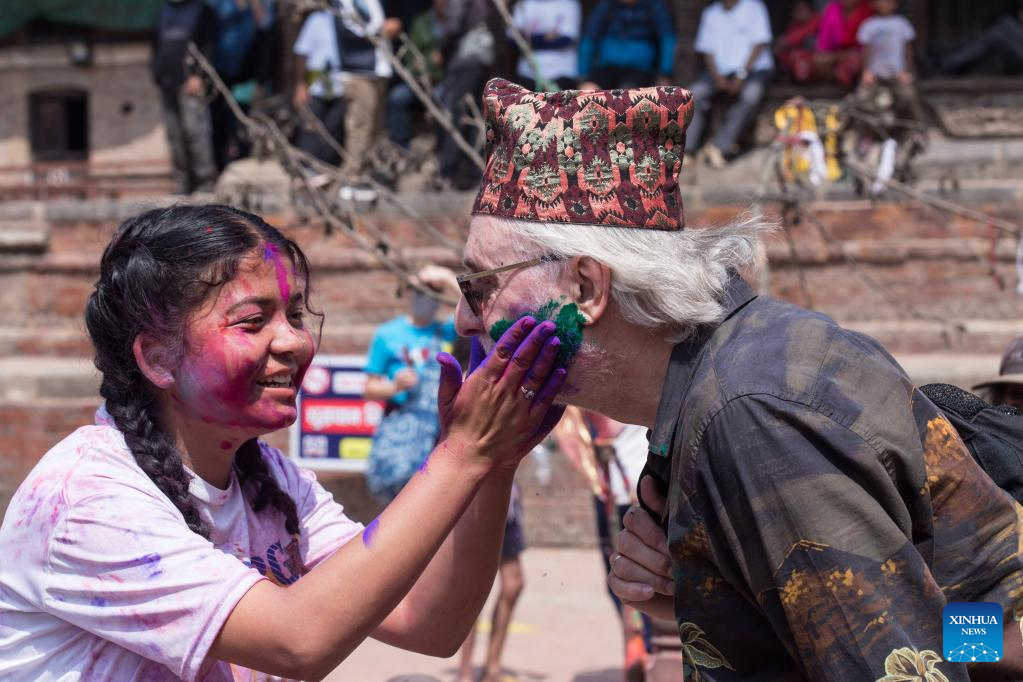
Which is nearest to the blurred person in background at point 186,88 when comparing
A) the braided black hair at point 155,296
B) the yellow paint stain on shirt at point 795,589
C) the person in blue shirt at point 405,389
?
the person in blue shirt at point 405,389

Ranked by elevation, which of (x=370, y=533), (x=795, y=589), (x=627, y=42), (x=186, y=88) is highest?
(x=795, y=589)

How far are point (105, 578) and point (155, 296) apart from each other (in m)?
0.50

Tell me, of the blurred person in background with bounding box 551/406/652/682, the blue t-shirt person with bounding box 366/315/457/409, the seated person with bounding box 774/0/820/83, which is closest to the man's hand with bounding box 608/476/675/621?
the blurred person in background with bounding box 551/406/652/682

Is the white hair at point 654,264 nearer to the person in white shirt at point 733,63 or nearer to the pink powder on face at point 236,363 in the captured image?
the pink powder on face at point 236,363

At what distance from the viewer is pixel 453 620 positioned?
242 cm

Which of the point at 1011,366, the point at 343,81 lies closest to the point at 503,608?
the point at 1011,366

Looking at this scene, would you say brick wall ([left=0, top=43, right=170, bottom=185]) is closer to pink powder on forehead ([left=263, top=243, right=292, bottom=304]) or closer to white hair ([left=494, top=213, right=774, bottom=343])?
pink powder on forehead ([left=263, top=243, right=292, bottom=304])

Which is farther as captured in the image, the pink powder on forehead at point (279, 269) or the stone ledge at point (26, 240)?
the stone ledge at point (26, 240)

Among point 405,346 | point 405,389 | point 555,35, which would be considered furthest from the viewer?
point 555,35

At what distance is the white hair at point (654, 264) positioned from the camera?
1.99 m

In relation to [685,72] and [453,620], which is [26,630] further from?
[685,72]

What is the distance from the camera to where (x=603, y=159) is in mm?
2051

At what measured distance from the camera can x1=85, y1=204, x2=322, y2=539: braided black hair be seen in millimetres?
2143

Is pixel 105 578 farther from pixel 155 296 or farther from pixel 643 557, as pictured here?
pixel 643 557
